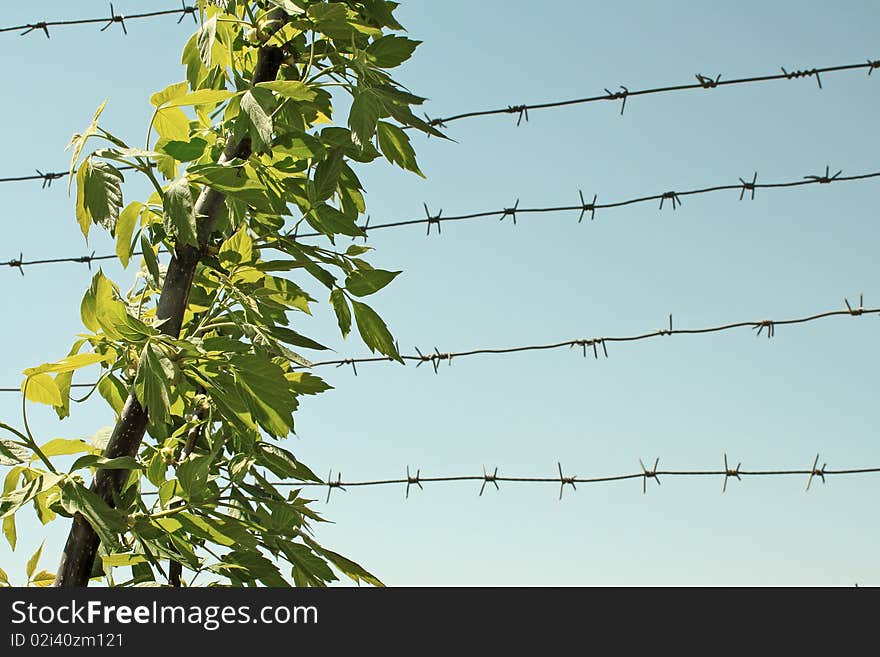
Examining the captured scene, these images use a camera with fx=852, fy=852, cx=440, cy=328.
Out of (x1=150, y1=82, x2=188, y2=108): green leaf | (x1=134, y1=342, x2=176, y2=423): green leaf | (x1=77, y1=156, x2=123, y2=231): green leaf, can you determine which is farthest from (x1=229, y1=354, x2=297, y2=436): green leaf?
(x1=150, y1=82, x2=188, y2=108): green leaf

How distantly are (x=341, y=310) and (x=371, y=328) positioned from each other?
4cm

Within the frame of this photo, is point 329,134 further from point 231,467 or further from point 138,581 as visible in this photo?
point 138,581

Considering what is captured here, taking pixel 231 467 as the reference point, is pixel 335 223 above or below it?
above

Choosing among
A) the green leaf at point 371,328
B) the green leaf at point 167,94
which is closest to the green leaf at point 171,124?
the green leaf at point 167,94

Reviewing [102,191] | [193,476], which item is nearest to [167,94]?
[102,191]

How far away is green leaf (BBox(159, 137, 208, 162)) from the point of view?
0.80 meters

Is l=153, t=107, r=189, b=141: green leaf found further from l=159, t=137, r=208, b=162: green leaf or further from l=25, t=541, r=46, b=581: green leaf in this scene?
l=25, t=541, r=46, b=581: green leaf

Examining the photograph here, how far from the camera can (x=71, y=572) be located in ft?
2.56

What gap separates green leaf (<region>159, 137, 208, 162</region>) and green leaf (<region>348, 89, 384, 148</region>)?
0.49ft

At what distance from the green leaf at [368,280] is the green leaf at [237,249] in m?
0.11

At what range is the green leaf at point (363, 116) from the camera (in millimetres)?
776

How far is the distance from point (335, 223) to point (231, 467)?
0.86 feet
